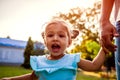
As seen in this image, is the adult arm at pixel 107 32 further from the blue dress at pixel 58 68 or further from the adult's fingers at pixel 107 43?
the blue dress at pixel 58 68

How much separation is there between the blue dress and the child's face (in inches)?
4.0

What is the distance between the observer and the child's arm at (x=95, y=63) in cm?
244

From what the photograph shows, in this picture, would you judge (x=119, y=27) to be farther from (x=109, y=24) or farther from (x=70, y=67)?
(x=70, y=67)

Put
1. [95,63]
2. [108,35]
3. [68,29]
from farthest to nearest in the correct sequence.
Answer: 1. [68,29]
2. [95,63]
3. [108,35]

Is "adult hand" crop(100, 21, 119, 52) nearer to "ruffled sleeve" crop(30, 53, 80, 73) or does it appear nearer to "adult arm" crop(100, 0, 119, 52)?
"adult arm" crop(100, 0, 119, 52)

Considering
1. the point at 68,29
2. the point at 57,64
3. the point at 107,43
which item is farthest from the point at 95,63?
the point at 68,29

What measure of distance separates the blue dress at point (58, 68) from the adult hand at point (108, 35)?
357mm

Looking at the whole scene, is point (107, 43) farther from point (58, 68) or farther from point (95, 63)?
point (58, 68)

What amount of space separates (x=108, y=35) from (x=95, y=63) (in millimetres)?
347

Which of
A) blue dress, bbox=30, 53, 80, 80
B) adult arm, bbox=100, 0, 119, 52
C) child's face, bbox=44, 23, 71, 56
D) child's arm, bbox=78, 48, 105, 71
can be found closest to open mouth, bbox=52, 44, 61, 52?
child's face, bbox=44, 23, 71, 56

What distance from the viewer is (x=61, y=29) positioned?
8.64ft

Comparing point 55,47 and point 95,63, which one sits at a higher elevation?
point 55,47

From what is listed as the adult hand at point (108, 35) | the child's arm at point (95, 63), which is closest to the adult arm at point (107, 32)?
the adult hand at point (108, 35)

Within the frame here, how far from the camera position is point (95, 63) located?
97.0 inches
